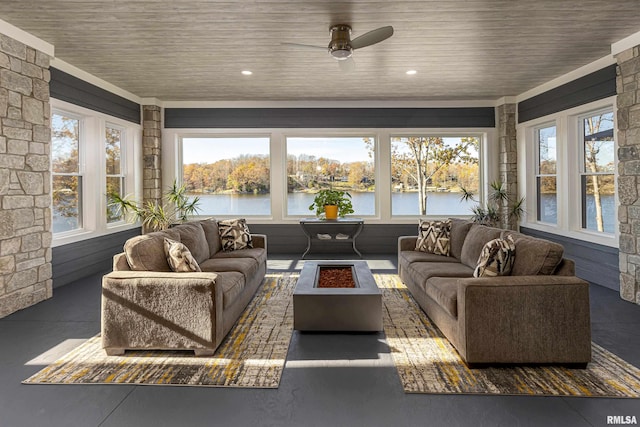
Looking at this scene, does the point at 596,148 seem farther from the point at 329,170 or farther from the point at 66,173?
the point at 66,173

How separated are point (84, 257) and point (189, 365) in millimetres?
3537

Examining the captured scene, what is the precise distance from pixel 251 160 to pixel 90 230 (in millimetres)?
2957

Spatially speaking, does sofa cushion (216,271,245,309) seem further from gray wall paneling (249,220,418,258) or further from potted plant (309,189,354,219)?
gray wall paneling (249,220,418,258)

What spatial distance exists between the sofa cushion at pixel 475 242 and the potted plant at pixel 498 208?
2.65 m

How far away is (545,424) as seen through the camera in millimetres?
1985

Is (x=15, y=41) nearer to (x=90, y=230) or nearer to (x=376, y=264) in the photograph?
(x=90, y=230)

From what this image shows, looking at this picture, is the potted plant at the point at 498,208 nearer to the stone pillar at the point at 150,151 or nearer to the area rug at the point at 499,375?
the area rug at the point at 499,375

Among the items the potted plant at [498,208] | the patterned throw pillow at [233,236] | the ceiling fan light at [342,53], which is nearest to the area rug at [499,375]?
the patterned throw pillow at [233,236]

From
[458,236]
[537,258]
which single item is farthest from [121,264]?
[458,236]

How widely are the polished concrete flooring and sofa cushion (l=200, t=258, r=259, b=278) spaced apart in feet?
3.96

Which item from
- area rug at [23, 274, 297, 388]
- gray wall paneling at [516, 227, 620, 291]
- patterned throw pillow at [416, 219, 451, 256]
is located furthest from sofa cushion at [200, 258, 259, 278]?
gray wall paneling at [516, 227, 620, 291]

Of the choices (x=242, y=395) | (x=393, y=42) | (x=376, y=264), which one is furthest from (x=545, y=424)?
(x=376, y=264)

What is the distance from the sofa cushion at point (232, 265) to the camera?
3.83 meters

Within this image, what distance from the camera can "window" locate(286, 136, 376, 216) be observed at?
7266 mm
